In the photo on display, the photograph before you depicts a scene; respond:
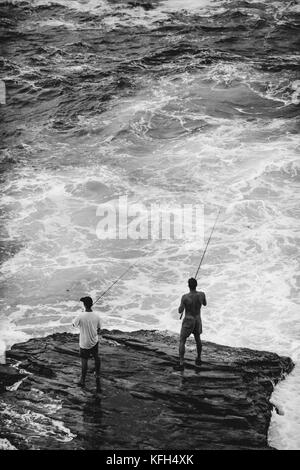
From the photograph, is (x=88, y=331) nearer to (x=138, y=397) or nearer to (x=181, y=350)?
(x=138, y=397)

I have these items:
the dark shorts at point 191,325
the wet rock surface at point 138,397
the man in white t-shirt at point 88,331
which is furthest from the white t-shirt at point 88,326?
the dark shorts at point 191,325

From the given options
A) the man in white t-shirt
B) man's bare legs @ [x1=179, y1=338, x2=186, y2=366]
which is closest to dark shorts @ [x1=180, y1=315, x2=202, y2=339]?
man's bare legs @ [x1=179, y1=338, x2=186, y2=366]

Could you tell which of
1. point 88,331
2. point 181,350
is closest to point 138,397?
point 181,350

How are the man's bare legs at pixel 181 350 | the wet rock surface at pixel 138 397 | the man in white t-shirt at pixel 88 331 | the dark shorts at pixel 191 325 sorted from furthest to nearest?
1. the man's bare legs at pixel 181 350
2. the dark shorts at pixel 191 325
3. the man in white t-shirt at pixel 88 331
4. the wet rock surface at pixel 138 397

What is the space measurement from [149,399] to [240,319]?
4.21m

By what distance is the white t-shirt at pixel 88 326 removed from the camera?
746 centimetres

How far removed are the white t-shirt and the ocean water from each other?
3081 millimetres

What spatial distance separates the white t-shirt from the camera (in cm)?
746

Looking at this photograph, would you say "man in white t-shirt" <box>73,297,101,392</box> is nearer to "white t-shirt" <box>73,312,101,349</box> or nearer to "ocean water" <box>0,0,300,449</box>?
"white t-shirt" <box>73,312,101,349</box>

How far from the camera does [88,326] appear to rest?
7.50 m

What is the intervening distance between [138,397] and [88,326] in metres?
1.35

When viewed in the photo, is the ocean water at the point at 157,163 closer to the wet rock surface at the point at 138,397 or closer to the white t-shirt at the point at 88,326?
the wet rock surface at the point at 138,397

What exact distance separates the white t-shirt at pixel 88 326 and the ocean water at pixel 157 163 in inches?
121
